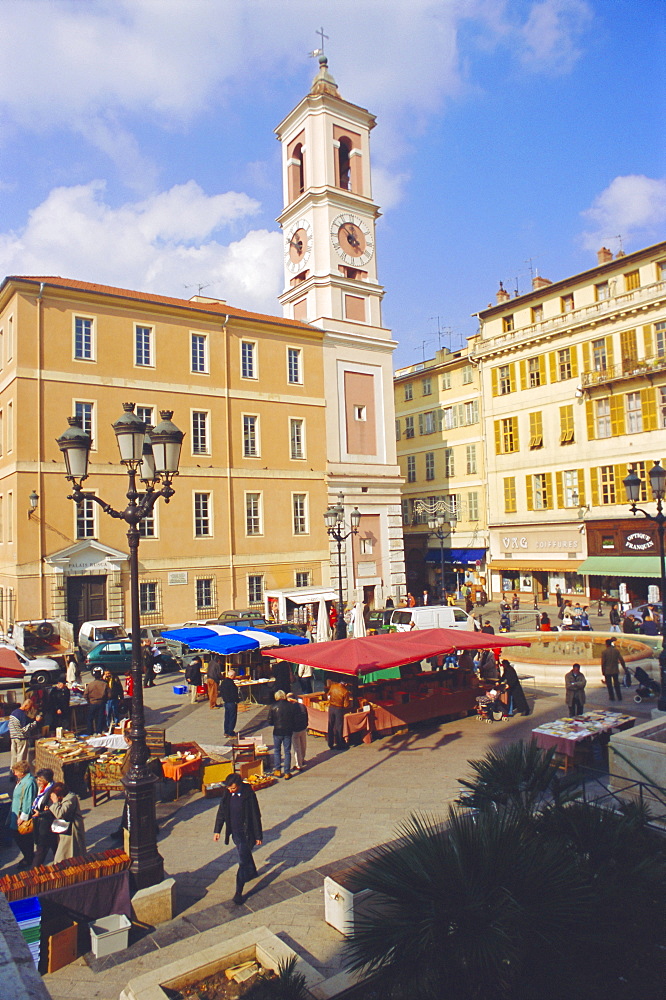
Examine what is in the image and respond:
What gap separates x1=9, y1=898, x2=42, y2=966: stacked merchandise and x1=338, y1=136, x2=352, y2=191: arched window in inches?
1537

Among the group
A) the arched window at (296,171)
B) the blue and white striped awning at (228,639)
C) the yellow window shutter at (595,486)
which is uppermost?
the arched window at (296,171)

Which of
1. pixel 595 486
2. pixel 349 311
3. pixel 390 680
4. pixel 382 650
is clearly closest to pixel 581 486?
pixel 595 486

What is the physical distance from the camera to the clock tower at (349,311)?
3628 centimetres

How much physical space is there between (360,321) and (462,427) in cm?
1056

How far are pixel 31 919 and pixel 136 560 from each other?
13.0 feet

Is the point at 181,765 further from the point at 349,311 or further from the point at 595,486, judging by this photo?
the point at 349,311

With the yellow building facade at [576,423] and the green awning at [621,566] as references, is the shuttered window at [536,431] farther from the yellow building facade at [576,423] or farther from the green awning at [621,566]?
the green awning at [621,566]

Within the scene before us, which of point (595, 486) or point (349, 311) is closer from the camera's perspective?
point (595, 486)

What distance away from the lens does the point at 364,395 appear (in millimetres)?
37625

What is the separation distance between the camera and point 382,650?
13.8m

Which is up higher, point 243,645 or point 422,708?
point 243,645

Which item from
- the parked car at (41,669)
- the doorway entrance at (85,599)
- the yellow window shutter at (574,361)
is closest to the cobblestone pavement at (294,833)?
the parked car at (41,669)

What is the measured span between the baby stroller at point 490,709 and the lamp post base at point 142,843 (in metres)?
9.59

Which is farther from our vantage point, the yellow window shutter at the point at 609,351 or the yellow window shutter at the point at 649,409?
the yellow window shutter at the point at 609,351
